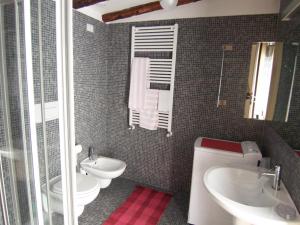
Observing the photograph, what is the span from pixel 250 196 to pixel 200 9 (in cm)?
204

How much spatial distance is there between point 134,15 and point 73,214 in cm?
231

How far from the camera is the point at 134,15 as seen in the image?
8.39 feet

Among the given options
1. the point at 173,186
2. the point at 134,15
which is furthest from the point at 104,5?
the point at 173,186

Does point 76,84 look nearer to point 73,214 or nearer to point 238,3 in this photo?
point 73,214

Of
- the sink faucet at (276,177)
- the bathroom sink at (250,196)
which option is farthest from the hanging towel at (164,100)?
the sink faucet at (276,177)

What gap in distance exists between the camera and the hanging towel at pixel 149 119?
270 centimetres

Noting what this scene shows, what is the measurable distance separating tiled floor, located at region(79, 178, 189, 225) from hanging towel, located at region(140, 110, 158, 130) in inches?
36.0

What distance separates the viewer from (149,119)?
2727 mm

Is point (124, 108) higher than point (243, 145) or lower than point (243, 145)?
higher

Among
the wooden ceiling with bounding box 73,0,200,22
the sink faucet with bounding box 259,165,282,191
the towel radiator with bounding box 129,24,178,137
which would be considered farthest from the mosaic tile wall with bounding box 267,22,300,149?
the towel radiator with bounding box 129,24,178,137

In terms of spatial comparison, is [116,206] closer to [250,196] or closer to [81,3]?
[250,196]

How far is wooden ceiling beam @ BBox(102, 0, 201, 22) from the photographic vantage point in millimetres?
2364

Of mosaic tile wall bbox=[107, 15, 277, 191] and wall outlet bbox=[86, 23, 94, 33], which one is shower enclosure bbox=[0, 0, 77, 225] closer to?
wall outlet bbox=[86, 23, 94, 33]

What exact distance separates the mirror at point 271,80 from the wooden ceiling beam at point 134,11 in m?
0.98
